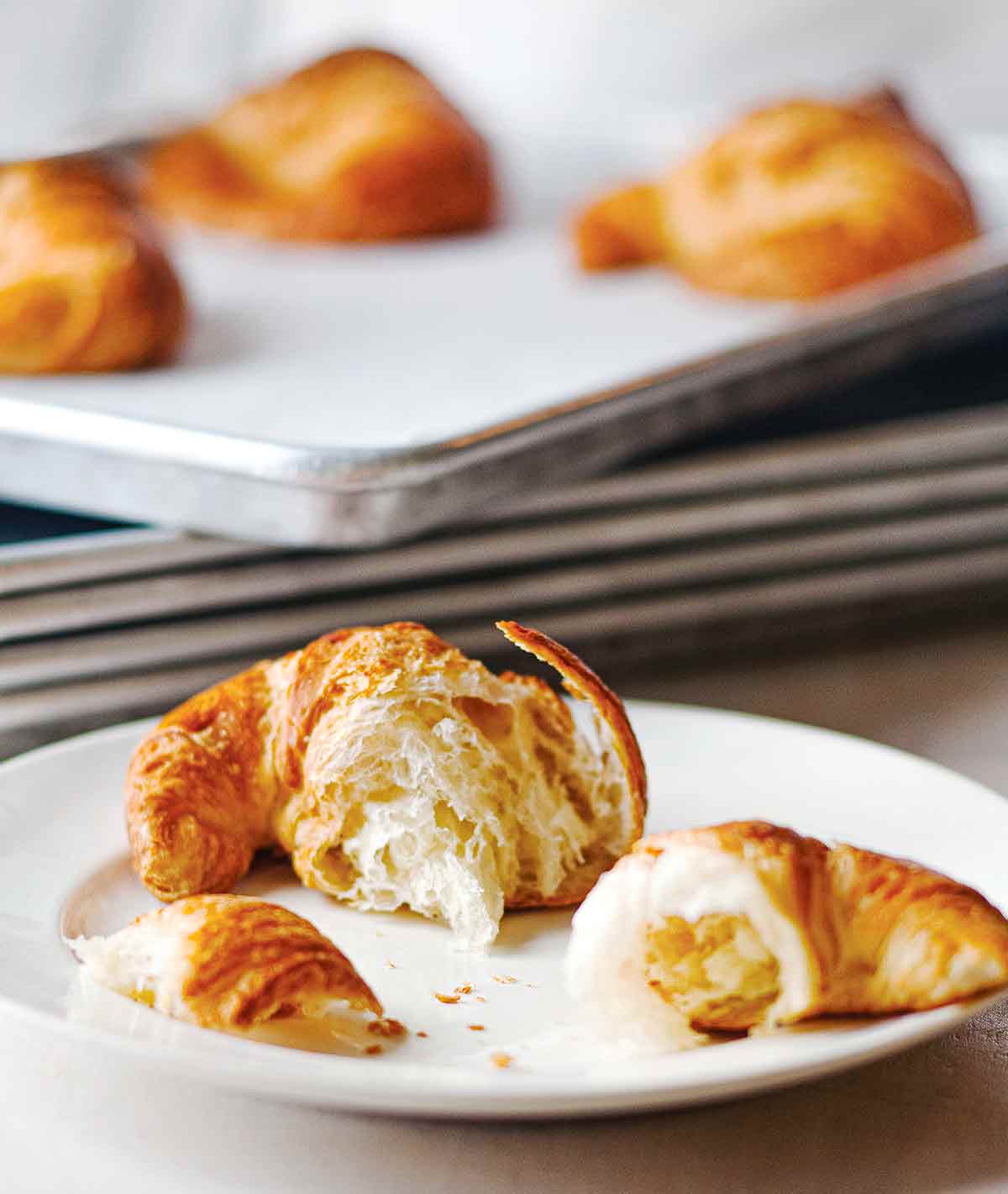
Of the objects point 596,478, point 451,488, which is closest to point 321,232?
point 596,478

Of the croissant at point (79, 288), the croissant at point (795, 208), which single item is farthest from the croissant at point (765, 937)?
the croissant at point (795, 208)

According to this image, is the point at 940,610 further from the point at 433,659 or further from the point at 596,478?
the point at 433,659

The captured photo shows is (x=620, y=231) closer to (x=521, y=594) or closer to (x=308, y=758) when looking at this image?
(x=521, y=594)

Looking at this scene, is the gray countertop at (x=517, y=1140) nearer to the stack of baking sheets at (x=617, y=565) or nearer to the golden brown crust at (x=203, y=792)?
the golden brown crust at (x=203, y=792)

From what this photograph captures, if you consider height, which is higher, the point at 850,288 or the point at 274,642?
the point at 850,288

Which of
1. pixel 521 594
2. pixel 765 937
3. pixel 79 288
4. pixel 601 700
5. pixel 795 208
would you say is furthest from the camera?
pixel 795 208

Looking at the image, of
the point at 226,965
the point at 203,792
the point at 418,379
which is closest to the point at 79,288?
the point at 418,379

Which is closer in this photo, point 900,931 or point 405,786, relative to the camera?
point 900,931

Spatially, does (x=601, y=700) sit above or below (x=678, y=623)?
above
